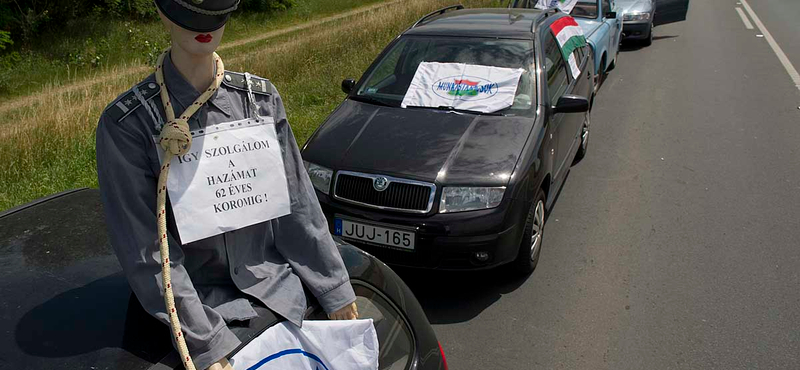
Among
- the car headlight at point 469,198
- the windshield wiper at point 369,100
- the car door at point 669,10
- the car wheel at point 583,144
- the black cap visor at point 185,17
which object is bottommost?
the car door at point 669,10

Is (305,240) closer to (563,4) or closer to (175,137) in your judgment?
(175,137)

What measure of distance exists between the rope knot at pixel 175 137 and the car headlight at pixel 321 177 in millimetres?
2785

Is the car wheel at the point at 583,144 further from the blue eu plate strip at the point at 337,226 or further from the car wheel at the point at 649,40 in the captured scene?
the car wheel at the point at 649,40

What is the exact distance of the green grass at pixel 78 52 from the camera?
47.5ft

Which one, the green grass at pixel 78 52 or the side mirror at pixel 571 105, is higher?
the side mirror at pixel 571 105

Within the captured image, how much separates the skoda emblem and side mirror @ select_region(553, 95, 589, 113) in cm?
167

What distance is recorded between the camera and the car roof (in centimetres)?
599

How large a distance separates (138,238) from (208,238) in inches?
8.9

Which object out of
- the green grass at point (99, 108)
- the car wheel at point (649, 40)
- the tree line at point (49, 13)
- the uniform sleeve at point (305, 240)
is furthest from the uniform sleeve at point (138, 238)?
the tree line at point (49, 13)

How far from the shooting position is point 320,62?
11312mm

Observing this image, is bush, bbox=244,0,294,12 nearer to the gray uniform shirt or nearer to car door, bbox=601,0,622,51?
car door, bbox=601,0,622,51

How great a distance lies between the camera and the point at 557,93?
5.73 meters

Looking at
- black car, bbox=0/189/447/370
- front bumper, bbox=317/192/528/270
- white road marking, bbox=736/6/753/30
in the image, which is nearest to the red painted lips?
black car, bbox=0/189/447/370

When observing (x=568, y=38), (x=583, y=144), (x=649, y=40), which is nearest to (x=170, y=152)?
(x=568, y=38)
